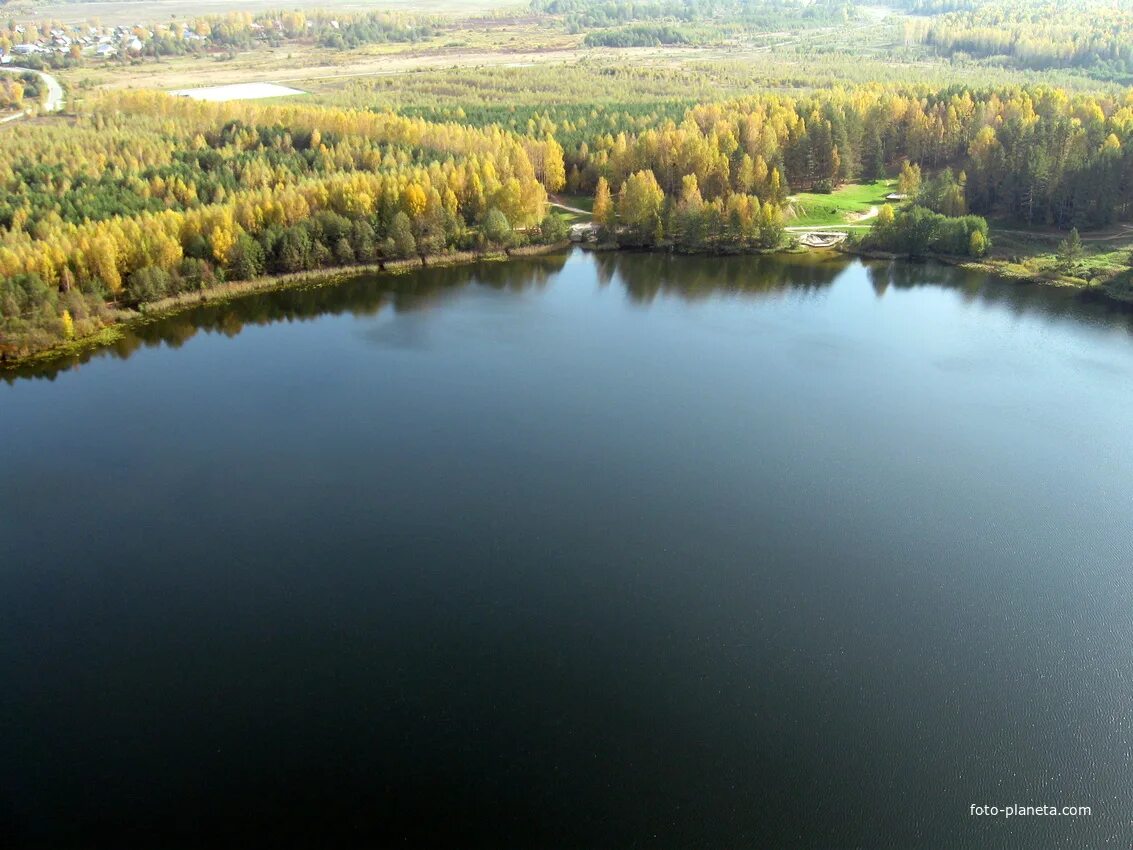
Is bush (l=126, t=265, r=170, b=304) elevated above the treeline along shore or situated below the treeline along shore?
below

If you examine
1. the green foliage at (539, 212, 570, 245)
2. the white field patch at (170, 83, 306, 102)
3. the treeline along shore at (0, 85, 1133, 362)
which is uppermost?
the white field patch at (170, 83, 306, 102)

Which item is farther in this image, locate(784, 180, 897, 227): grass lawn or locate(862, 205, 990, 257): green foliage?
locate(784, 180, 897, 227): grass lawn

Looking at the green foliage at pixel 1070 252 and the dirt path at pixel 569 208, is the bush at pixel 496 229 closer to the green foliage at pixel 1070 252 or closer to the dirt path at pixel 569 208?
the dirt path at pixel 569 208

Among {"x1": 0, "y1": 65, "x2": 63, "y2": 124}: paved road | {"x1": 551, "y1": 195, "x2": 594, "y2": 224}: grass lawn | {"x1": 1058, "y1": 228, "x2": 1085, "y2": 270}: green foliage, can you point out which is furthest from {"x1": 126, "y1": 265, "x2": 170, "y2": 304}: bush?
{"x1": 1058, "y1": 228, "x2": 1085, "y2": 270}: green foliage

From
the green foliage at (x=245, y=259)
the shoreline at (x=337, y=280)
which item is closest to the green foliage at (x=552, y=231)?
the shoreline at (x=337, y=280)

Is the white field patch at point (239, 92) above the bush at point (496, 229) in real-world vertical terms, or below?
above

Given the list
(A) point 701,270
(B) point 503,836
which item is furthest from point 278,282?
(B) point 503,836

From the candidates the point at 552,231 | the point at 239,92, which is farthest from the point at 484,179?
the point at 239,92

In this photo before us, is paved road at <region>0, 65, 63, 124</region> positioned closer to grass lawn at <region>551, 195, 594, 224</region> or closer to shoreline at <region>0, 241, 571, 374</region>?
shoreline at <region>0, 241, 571, 374</region>
